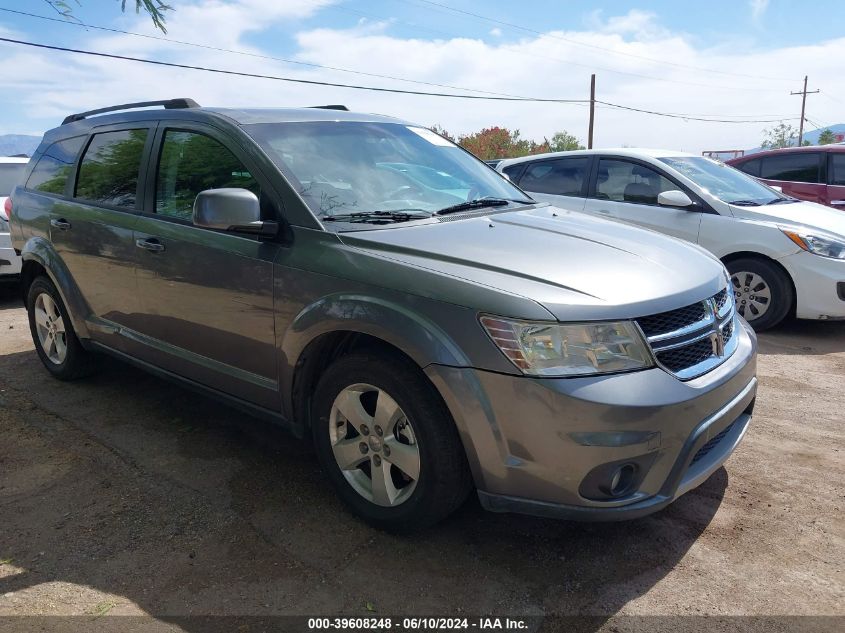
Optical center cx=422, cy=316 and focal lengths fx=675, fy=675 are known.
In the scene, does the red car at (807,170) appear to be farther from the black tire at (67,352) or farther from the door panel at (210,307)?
the black tire at (67,352)

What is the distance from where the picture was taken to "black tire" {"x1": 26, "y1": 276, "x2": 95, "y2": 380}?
4.60 metres

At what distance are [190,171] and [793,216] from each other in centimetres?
527

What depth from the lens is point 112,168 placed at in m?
4.11

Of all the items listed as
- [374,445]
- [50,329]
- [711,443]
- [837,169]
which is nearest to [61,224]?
[50,329]

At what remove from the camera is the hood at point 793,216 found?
5.98 metres

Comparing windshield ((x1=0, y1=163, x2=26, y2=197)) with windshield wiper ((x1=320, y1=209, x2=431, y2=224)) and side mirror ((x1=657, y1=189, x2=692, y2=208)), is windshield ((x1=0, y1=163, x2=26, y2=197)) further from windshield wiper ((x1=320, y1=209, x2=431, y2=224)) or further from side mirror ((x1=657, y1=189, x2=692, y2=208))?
side mirror ((x1=657, y1=189, x2=692, y2=208))

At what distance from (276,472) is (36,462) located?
4.37 ft

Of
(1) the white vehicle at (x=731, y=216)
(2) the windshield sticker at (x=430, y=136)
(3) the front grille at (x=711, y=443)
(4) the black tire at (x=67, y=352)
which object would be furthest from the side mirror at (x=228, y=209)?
(1) the white vehicle at (x=731, y=216)

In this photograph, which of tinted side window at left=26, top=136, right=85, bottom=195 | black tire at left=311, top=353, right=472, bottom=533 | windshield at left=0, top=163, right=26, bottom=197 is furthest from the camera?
windshield at left=0, top=163, right=26, bottom=197

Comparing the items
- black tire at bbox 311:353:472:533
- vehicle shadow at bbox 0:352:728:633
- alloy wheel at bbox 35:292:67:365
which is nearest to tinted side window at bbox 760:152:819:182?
vehicle shadow at bbox 0:352:728:633

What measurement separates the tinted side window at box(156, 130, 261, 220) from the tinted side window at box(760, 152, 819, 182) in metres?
8.74

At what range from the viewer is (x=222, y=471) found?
346cm

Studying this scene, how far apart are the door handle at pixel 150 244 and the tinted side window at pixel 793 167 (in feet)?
29.4

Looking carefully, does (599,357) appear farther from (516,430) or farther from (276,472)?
(276,472)
